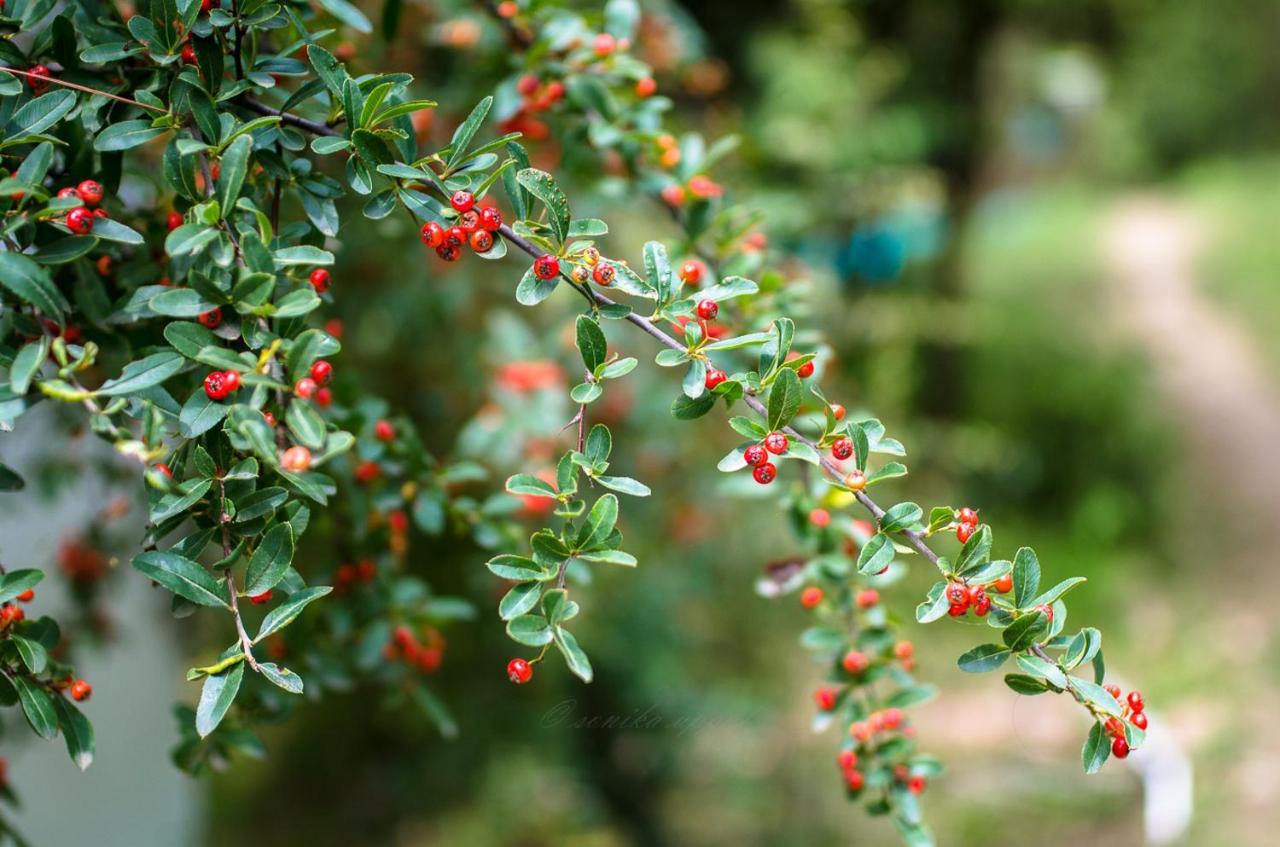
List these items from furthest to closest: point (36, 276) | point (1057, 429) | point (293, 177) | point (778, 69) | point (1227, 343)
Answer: point (1227, 343)
point (1057, 429)
point (778, 69)
point (293, 177)
point (36, 276)

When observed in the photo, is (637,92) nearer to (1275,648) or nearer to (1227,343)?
(1275,648)

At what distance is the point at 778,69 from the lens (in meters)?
2.80

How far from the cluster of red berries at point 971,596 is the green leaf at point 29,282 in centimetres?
53

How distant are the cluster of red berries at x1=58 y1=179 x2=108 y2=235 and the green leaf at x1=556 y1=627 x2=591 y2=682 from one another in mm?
366

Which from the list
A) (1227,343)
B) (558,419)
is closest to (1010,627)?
(558,419)

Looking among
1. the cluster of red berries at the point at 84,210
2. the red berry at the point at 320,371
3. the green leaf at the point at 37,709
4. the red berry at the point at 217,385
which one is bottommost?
the green leaf at the point at 37,709

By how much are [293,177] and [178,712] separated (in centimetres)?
43

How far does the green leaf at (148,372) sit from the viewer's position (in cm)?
58

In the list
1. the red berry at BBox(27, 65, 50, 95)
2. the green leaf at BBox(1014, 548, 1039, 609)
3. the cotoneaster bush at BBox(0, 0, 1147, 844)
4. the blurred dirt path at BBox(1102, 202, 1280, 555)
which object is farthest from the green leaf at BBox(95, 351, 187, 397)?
the blurred dirt path at BBox(1102, 202, 1280, 555)

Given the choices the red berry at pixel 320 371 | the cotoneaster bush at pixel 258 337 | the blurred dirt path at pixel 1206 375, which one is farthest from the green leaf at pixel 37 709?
the blurred dirt path at pixel 1206 375

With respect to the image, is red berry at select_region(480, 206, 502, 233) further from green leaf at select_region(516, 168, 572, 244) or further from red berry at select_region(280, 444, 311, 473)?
red berry at select_region(280, 444, 311, 473)

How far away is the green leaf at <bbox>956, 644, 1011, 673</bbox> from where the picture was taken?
2.07 feet

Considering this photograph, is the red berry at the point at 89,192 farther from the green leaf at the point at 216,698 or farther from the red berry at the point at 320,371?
the green leaf at the point at 216,698

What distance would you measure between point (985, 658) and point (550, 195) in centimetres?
38
